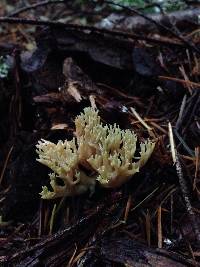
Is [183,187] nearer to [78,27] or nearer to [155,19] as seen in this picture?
[78,27]

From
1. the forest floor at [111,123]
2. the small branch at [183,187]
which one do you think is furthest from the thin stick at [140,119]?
the small branch at [183,187]

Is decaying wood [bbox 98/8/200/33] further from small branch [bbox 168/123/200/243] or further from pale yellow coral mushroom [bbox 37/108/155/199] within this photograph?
pale yellow coral mushroom [bbox 37/108/155/199]

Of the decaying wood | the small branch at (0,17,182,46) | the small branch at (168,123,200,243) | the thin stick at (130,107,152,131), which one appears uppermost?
the decaying wood

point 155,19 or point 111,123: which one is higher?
point 155,19

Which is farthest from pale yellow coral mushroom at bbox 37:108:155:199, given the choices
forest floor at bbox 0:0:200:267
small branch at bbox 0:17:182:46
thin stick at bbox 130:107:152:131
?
small branch at bbox 0:17:182:46

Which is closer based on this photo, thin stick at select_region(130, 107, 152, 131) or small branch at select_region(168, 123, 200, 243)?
small branch at select_region(168, 123, 200, 243)

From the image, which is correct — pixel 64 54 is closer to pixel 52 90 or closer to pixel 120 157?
pixel 52 90

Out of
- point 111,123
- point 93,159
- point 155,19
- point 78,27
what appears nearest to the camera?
point 93,159

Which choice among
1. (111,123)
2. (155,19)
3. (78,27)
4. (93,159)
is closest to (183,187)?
(93,159)
